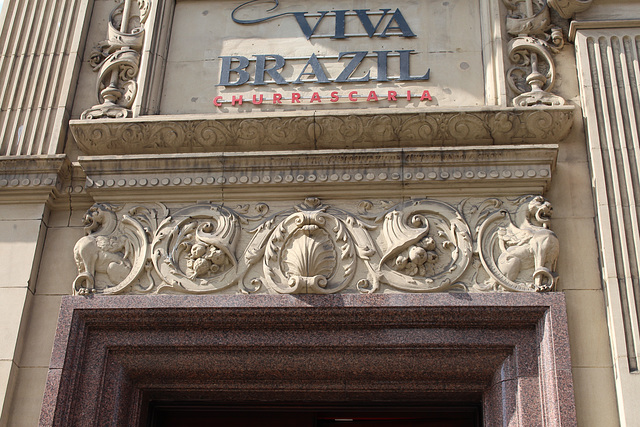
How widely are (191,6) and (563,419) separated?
5.51 m

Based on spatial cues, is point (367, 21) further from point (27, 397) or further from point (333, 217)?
point (27, 397)

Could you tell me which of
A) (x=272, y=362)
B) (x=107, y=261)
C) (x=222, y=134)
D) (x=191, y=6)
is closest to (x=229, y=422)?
(x=272, y=362)

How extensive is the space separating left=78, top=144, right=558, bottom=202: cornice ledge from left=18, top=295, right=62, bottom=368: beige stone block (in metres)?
1.07

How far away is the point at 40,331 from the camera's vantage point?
751 cm

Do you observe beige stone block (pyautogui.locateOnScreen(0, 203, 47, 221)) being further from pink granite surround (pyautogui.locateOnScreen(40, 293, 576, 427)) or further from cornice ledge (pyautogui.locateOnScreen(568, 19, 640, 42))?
cornice ledge (pyautogui.locateOnScreen(568, 19, 640, 42))

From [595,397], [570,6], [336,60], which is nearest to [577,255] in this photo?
[595,397]

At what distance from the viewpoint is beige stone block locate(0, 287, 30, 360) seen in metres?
7.34

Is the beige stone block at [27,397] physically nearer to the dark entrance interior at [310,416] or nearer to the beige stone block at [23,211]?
the dark entrance interior at [310,416]

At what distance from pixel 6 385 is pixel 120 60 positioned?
3372 millimetres

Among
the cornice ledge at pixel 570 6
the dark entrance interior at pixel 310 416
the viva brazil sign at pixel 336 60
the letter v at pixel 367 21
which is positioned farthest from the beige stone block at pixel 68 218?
the cornice ledge at pixel 570 6

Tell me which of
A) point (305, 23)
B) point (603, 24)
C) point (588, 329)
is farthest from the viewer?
point (305, 23)

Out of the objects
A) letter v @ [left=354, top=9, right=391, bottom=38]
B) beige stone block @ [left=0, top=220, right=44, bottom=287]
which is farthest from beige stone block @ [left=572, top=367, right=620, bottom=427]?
beige stone block @ [left=0, top=220, right=44, bottom=287]

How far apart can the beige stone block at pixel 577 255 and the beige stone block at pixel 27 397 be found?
4.35m

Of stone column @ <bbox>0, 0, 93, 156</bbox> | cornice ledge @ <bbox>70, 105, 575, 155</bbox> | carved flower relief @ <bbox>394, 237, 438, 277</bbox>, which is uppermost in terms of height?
stone column @ <bbox>0, 0, 93, 156</bbox>
